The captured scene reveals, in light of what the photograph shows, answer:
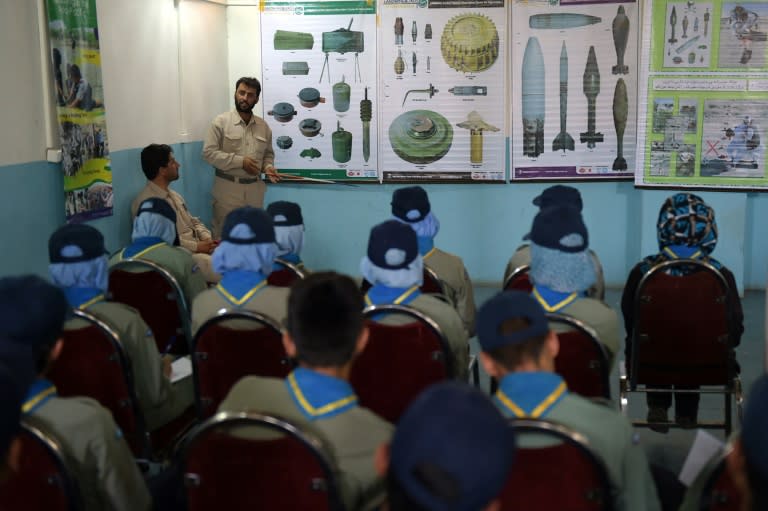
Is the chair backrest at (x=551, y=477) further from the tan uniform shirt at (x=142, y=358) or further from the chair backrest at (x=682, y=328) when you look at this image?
the chair backrest at (x=682, y=328)

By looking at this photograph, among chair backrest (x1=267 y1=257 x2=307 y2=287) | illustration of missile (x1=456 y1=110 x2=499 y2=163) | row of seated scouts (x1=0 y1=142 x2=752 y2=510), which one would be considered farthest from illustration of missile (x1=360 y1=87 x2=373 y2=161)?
chair backrest (x1=267 y1=257 x2=307 y2=287)

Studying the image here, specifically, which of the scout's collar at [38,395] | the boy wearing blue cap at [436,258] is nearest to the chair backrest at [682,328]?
the boy wearing blue cap at [436,258]

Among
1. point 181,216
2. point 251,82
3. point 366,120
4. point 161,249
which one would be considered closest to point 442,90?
point 366,120

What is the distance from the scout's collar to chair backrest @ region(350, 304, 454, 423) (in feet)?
3.14

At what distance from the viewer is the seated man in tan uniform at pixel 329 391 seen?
1.79 meters

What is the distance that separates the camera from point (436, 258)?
4.06 m

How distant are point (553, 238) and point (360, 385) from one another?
765mm

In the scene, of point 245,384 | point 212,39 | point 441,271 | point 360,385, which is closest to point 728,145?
point 441,271

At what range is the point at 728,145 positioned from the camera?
6.41 m

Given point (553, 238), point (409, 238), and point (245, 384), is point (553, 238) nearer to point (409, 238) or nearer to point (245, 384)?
point (409, 238)

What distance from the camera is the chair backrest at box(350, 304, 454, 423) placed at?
2.62 m

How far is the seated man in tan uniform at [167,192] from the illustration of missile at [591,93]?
9.57 feet

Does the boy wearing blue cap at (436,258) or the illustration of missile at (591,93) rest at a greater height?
the illustration of missile at (591,93)

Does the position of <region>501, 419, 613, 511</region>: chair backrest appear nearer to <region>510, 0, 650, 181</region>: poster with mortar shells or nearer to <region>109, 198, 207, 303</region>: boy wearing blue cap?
<region>109, 198, 207, 303</region>: boy wearing blue cap
